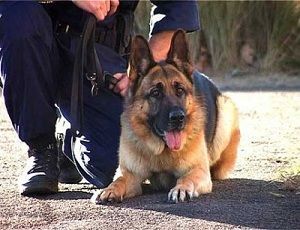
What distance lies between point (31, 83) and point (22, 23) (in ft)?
1.15

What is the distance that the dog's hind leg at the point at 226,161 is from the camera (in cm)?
539

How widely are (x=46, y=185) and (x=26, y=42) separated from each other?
2.72 ft

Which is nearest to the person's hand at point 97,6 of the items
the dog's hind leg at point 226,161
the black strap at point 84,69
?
the black strap at point 84,69

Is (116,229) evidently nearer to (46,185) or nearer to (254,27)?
(46,185)

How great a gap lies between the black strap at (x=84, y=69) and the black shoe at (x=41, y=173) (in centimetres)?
25

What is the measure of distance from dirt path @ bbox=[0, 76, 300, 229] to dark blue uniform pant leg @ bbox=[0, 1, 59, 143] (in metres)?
0.43

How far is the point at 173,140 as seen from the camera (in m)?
4.68

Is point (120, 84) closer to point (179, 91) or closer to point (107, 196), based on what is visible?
point (179, 91)

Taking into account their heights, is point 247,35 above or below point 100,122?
below

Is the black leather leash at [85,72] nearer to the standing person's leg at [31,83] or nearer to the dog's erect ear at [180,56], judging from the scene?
the standing person's leg at [31,83]

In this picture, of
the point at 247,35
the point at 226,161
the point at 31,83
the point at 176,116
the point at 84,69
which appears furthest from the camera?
the point at 247,35

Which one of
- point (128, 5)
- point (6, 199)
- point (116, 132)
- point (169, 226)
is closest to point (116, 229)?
point (169, 226)

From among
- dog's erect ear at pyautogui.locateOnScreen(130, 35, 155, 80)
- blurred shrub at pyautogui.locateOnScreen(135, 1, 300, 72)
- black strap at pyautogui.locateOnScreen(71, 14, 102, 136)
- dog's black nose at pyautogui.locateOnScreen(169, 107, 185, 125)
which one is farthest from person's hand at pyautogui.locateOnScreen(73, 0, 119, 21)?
blurred shrub at pyautogui.locateOnScreen(135, 1, 300, 72)

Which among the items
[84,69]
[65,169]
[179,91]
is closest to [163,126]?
[179,91]
